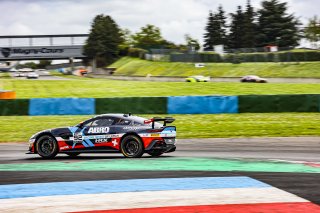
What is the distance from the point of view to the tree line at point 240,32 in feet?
332

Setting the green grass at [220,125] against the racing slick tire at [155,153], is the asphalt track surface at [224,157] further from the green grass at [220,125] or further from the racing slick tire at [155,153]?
the green grass at [220,125]

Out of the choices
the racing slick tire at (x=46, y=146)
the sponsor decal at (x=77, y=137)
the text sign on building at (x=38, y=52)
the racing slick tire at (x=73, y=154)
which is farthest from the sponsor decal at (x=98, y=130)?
the text sign on building at (x=38, y=52)

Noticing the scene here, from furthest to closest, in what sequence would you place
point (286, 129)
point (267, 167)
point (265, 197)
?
point (286, 129) < point (267, 167) < point (265, 197)

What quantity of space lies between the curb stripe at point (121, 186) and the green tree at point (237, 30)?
106m

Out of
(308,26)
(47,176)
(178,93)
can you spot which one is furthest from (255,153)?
(308,26)

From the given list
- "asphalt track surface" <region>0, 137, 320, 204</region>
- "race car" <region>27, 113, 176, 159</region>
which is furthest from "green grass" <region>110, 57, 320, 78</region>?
"race car" <region>27, 113, 176, 159</region>

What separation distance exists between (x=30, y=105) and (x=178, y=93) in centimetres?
1743

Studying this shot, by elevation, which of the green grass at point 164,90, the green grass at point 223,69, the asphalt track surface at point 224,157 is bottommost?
the asphalt track surface at point 224,157

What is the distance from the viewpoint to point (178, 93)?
4606 cm

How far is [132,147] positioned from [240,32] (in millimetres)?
102970

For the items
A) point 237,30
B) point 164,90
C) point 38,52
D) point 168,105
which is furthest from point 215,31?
point 168,105

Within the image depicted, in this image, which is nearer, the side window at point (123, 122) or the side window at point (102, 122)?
the side window at point (123, 122)

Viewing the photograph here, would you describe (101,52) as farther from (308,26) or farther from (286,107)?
(286,107)

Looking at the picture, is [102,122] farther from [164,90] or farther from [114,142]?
[164,90]
